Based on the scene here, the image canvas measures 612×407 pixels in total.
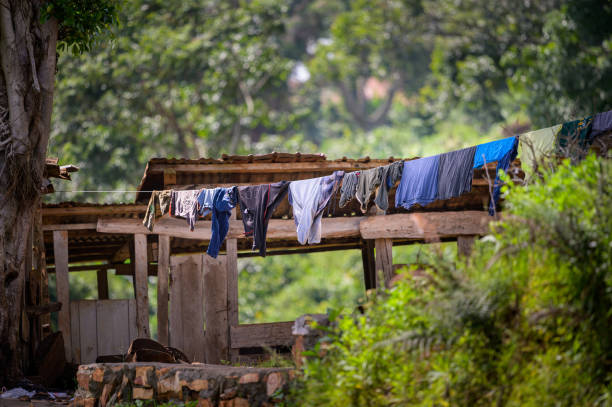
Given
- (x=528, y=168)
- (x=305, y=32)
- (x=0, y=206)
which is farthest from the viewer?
→ (x=305, y=32)

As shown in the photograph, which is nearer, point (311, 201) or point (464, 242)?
point (311, 201)

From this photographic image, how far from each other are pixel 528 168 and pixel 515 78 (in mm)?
14526

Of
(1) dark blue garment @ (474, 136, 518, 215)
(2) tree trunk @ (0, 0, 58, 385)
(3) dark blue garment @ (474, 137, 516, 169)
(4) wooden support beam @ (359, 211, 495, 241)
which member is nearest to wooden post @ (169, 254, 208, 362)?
(2) tree trunk @ (0, 0, 58, 385)

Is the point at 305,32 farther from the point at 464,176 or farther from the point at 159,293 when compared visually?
the point at 464,176

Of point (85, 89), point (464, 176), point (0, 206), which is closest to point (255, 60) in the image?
point (85, 89)

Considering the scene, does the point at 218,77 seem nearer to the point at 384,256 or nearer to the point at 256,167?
the point at 256,167

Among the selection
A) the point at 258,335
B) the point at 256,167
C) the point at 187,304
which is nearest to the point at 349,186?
the point at 256,167

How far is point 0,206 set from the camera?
9914mm

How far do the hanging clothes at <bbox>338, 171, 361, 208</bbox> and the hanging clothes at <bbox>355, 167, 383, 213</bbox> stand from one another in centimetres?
9

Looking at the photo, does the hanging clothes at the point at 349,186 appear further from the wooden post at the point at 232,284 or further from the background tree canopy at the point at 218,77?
the background tree canopy at the point at 218,77

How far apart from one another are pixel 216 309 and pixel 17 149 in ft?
12.5

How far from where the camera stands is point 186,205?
1047 cm

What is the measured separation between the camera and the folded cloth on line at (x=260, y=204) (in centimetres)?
987

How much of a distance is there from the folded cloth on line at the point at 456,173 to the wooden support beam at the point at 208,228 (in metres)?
2.38
